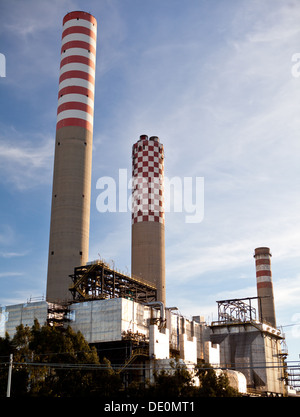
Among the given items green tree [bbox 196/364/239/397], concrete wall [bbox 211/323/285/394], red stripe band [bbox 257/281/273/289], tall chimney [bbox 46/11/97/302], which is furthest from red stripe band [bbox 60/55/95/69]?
red stripe band [bbox 257/281/273/289]

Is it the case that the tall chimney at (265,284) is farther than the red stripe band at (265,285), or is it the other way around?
the red stripe band at (265,285)

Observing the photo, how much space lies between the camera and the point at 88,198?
5872 centimetres

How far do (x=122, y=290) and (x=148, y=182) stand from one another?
71.2ft

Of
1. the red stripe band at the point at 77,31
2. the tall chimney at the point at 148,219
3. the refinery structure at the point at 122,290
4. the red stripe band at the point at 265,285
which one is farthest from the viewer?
the red stripe band at the point at 265,285

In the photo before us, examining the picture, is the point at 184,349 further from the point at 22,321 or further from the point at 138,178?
the point at 138,178

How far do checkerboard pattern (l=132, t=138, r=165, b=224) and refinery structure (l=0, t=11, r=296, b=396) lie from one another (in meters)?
0.15

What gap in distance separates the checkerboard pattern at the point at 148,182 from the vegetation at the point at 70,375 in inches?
1349

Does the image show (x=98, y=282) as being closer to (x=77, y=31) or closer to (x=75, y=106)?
(x=75, y=106)

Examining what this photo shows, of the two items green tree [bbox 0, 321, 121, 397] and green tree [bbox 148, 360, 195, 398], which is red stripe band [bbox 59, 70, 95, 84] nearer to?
green tree [bbox 0, 321, 121, 397]

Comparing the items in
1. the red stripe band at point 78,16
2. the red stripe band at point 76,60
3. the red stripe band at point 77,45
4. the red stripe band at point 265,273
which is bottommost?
the red stripe band at point 265,273

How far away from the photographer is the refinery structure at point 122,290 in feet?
143

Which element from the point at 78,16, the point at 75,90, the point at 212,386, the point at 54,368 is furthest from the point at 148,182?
the point at 212,386

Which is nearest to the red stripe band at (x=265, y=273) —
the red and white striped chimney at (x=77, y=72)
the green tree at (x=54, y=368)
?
the red and white striped chimney at (x=77, y=72)

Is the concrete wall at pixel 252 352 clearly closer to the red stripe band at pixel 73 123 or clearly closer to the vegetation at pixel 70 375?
the vegetation at pixel 70 375
